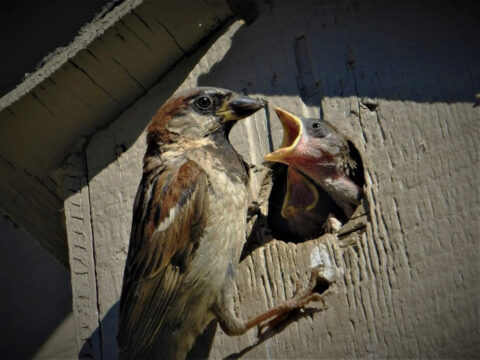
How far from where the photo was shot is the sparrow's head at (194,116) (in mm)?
3369

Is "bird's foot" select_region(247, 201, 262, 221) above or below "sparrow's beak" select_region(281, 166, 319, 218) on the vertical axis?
below

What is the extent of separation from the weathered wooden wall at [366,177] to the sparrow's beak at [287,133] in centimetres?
5

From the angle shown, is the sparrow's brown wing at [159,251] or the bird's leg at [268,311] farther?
the sparrow's brown wing at [159,251]

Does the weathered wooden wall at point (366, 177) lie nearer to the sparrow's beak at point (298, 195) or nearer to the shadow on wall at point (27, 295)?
the sparrow's beak at point (298, 195)

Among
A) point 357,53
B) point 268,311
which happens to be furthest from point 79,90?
point 268,311

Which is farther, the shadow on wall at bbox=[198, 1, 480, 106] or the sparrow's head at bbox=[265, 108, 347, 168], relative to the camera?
the sparrow's head at bbox=[265, 108, 347, 168]

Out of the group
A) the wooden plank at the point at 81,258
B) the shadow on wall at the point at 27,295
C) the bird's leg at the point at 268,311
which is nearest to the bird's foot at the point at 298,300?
the bird's leg at the point at 268,311

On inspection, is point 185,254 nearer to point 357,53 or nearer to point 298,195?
point 298,195

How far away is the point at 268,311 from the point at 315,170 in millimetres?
1140

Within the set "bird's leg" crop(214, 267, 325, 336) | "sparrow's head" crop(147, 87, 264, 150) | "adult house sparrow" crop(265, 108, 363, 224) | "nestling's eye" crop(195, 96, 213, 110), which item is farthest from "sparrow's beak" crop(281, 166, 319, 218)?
"bird's leg" crop(214, 267, 325, 336)

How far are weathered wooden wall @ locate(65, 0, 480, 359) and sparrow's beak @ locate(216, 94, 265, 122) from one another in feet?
0.35

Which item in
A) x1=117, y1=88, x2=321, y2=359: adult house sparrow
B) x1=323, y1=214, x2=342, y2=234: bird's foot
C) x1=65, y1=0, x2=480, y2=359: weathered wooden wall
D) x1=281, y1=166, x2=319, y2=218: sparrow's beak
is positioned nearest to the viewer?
x1=65, y1=0, x2=480, y2=359: weathered wooden wall

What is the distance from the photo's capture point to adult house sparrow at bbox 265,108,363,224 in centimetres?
341

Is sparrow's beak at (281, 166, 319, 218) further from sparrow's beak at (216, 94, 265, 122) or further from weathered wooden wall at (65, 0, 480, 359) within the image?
sparrow's beak at (216, 94, 265, 122)
